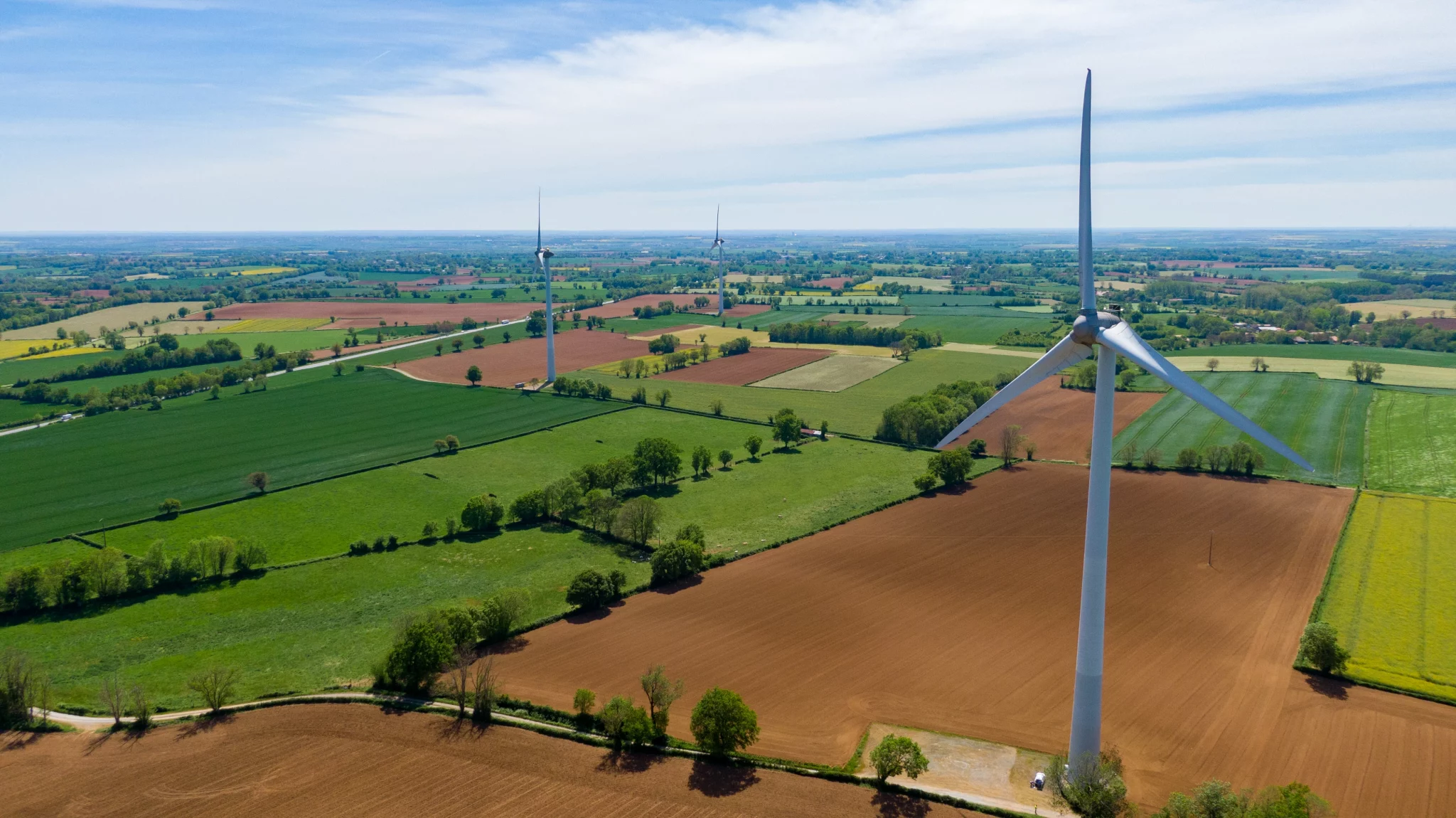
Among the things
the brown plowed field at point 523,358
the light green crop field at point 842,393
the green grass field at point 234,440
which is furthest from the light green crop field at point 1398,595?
the brown plowed field at point 523,358

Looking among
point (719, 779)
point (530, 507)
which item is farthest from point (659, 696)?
point (530, 507)

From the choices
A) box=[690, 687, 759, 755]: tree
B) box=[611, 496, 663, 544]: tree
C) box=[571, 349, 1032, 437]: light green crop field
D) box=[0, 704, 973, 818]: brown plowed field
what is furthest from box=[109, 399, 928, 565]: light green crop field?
box=[690, 687, 759, 755]: tree

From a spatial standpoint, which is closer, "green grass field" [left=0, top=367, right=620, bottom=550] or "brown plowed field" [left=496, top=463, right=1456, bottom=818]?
"brown plowed field" [left=496, top=463, right=1456, bottom=818]

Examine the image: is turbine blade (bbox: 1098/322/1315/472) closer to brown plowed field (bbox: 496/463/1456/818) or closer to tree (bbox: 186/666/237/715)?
brown plowed field (bbox: 496/463/1456/818)

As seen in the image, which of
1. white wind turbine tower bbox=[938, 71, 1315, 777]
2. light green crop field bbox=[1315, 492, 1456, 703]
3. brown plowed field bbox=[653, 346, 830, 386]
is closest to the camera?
white wind turbine tower bbox=[938, 71, 1315, 777]

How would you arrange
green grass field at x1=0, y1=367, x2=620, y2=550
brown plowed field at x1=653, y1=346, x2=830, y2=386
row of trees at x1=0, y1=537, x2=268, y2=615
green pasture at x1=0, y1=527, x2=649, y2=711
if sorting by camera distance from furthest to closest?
brown plowed field at x1=653, y1=346, x2=830, y2=386, green grass field at x1=0, y1=367, x2=620, y2=550, row of trees at x1=0, y1=537, x2=268, y2=615, green pasture at x1=0, y1=527, x2=649, y2=711
